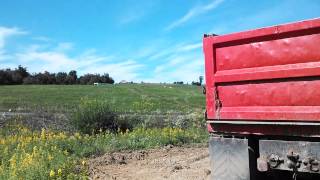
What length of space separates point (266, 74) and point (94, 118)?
11.3 meters

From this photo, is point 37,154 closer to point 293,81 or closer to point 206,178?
point 206,178

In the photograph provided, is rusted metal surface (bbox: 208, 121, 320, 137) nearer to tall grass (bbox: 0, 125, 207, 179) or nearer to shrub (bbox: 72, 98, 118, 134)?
tall grass (bbox: 0, 125, 207, 179)

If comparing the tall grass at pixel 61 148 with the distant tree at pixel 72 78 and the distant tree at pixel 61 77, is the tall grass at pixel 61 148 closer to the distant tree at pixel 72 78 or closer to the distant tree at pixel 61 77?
the distant tree at pixel 61 77

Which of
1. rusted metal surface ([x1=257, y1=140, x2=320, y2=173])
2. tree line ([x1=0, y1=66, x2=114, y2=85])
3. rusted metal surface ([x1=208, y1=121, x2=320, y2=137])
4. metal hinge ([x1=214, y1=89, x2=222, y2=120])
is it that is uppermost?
tree line ([x1=0, y1=66, x2=114, y2=85])

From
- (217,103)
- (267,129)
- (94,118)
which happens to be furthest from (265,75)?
(94,118)

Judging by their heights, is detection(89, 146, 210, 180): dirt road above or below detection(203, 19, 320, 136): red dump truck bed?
below

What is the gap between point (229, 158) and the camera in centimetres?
667

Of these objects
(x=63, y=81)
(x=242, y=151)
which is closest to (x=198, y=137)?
(x=242, y=151)

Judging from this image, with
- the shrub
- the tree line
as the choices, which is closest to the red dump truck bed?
the shrub

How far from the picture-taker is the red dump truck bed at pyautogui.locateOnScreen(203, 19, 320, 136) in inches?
229

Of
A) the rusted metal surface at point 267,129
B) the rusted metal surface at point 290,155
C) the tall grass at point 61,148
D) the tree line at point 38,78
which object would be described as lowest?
the tall grass at point 61,148

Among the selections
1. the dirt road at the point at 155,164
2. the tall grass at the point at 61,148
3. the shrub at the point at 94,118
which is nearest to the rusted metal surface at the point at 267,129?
the dirt road at the point at 155,164

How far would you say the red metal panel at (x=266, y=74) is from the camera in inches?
229

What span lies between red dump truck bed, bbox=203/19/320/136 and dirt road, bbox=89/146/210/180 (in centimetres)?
275
